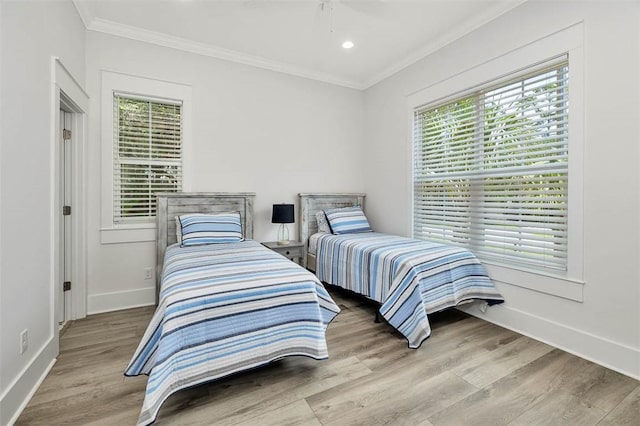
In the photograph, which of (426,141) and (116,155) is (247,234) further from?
(426,141)

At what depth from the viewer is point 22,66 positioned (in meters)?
1.75

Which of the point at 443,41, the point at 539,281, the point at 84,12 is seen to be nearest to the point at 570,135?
the point at 539,281

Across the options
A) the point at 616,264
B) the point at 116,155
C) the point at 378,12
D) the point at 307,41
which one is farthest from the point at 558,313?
the point at 116,155

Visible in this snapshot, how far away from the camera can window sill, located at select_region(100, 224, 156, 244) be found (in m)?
3.08

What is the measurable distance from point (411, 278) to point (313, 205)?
6.43ft

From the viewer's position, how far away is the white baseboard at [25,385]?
152cm

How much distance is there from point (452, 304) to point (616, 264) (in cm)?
113

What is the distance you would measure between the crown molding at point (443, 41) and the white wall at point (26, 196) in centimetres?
335

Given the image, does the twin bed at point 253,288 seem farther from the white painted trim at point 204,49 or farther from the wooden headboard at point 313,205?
the white painted trim at point 204,49

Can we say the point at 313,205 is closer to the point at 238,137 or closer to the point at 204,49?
the point at 238,137

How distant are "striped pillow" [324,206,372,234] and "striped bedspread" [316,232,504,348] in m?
0.55

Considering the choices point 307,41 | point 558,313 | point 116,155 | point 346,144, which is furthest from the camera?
point 346,144

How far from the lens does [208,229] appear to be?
121 inches

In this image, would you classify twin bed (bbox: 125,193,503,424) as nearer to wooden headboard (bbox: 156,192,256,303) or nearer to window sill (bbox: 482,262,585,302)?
wooden headboard (bbox: 156,192,256,303)
